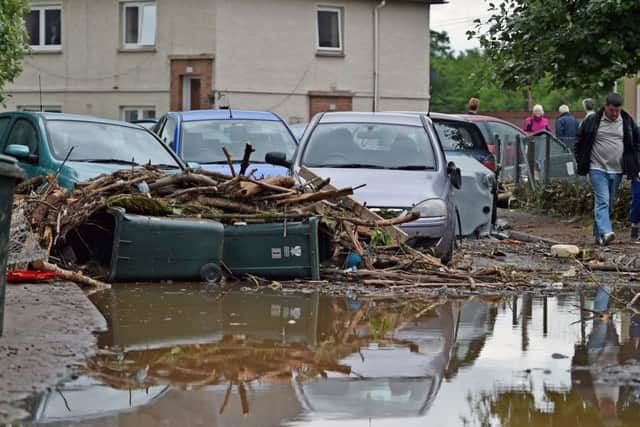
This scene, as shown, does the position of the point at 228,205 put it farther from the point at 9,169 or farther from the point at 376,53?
the point at 376,53

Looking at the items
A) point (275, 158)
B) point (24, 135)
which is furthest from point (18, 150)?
point (275, 158)

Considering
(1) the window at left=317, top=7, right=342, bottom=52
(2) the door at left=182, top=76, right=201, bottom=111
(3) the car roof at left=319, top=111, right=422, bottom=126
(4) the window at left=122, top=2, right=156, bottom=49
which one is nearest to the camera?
(3) the car roof at left=319, top=111, right=422, bottom=126

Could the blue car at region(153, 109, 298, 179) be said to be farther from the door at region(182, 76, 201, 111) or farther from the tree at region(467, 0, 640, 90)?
the door at region(182, 76, 201, 111)

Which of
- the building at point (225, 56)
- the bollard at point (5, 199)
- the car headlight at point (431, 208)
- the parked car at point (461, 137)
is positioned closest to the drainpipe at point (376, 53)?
the building at point (225, 56)

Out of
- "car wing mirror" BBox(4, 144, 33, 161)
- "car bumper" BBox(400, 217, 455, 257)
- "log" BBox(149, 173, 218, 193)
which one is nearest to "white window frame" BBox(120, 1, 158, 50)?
"car wing mirror" BBox(4, 144, 33, 161)

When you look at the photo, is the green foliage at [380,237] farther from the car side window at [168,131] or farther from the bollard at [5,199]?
the car side window at [168,131]

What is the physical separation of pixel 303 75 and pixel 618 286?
27452 mm

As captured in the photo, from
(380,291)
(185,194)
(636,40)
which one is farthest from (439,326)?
(636,40)

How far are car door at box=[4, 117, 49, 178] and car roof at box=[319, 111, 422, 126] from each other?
3142 millimetres

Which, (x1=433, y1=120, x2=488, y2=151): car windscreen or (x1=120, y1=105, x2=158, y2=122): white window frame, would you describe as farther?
(x1=120, y1=105, x2=158, y2=122): white window frame

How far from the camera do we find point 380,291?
35.7 ft

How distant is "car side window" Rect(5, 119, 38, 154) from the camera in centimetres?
1368

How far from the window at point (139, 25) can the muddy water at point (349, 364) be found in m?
28.3

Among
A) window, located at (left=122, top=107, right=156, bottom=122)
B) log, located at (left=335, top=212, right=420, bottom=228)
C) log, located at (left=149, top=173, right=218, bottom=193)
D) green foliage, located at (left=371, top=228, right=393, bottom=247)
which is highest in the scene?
window, located at (left=122, top=107, right=156, bottom=122)
